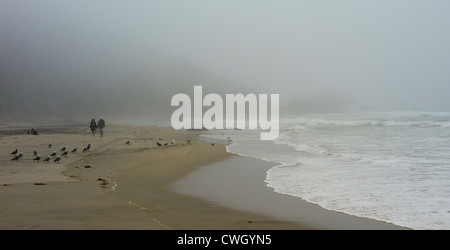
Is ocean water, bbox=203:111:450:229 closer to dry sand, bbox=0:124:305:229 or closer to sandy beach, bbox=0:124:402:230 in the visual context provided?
sandy beach, bbox=0:124:402:230

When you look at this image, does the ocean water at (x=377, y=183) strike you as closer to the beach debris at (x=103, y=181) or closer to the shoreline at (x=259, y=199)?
the shoreline at (x=259, y=199)

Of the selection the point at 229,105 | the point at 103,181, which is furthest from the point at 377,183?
the point at 229,105

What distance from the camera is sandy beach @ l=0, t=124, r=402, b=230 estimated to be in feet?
22.3

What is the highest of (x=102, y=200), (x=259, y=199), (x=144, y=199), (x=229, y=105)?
(x=229, y=105)

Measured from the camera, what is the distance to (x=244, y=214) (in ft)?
26.0

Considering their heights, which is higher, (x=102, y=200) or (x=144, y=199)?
(x=102, y=200)

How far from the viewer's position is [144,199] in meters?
9.02

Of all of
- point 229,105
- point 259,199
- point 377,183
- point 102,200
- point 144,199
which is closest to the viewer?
point 102,200

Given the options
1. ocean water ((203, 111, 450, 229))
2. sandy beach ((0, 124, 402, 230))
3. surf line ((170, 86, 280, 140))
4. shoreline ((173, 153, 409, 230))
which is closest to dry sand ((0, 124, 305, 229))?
sandy beach ((0, 124, 402, 230))

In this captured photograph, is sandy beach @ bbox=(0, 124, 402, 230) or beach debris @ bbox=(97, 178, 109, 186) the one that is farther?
beach debris @ bbox=(97, 178, 109, 186)

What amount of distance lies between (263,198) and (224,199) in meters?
0.89

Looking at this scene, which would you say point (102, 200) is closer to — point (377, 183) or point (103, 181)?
point (103, 181)
